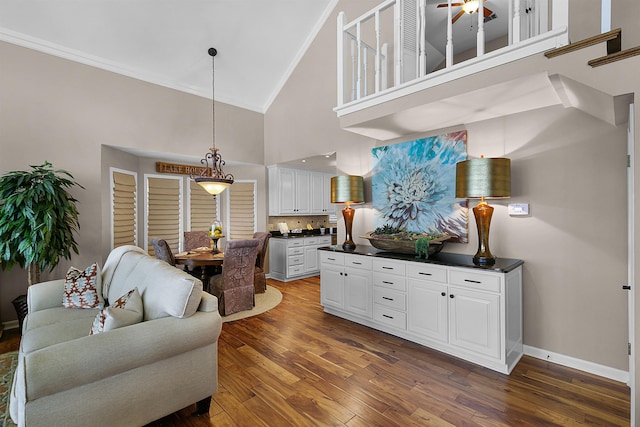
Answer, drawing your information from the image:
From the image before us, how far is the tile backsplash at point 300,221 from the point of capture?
638 cm

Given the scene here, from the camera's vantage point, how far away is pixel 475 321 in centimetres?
269

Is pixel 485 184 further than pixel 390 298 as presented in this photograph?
No

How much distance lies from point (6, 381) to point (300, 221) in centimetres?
509

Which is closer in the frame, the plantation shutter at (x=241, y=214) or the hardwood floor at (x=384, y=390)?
the hardwood floor at (x=384, y=390)

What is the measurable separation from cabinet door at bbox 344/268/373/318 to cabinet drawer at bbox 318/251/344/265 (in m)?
0.15

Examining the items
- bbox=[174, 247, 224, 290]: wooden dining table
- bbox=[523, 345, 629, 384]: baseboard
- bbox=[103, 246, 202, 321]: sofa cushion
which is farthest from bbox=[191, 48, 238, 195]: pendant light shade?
bbox=[523, 345, 629, 384]: baseboard

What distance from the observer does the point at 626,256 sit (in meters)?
2.42

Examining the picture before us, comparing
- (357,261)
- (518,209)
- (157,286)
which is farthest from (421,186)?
(157,286)

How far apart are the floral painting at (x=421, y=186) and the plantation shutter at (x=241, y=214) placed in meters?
2.93

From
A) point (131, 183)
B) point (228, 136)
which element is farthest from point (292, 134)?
point (131, 183)

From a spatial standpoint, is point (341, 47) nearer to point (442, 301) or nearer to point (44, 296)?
point (442, 301)

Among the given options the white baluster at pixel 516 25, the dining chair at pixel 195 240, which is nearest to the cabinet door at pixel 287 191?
the dining chair at pixel 195 240

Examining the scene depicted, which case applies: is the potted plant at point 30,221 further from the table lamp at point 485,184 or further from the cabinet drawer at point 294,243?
the table lamp at point 485,184

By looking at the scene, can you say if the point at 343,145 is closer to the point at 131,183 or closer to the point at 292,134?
the point at 292,134
